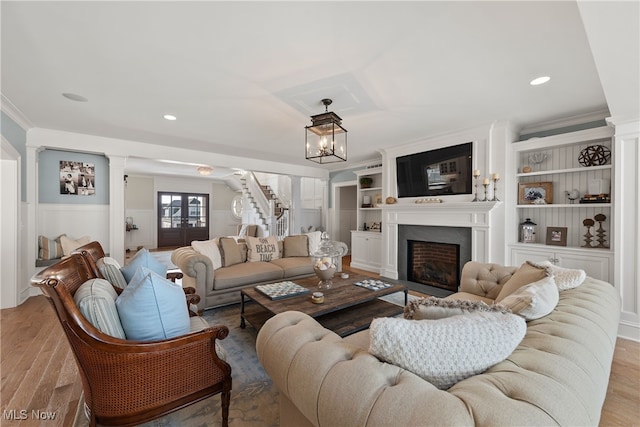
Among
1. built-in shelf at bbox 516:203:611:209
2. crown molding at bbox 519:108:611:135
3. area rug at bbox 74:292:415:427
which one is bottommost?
area rug at bbox 74:292:415:427

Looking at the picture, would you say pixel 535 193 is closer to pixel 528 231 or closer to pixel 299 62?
pixel 528 231

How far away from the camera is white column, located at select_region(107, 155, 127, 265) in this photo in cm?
423

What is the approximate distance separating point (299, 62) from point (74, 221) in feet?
15.0

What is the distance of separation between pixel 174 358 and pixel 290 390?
76cm

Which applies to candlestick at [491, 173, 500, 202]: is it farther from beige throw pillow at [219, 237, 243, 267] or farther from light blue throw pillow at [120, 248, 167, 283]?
light blue throw pillow at [120, 248, 167, 283]

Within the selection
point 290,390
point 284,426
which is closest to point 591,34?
point 290,390

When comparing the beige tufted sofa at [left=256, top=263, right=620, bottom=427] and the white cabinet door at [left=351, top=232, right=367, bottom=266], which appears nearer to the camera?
the beige tufted sofa at [left=256, top=263, right=620, bottom=427]

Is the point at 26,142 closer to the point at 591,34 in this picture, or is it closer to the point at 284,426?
the point at 284,426

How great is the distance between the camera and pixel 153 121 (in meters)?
3.42

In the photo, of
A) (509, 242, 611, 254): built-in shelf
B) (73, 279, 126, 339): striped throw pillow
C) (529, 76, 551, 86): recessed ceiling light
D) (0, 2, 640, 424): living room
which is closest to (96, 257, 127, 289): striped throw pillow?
(73, 279, 126, 339): striped throw pillow

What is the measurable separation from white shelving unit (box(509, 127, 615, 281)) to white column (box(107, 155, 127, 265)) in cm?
589

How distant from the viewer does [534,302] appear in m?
1.21

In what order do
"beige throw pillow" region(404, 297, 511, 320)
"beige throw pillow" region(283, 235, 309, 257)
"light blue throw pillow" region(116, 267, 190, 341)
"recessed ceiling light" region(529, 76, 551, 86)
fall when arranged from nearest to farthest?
"beige throw pillow" region(404, 297, 511, 320) → "light blue throw pillow" region(116, 267, 190, 341) → "recessed ceiling light" region(529, 76, 551, 86) → "beige throw pillow" region(283, 235, 309, 257)

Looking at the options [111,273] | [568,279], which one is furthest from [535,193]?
[111,273]
